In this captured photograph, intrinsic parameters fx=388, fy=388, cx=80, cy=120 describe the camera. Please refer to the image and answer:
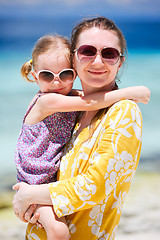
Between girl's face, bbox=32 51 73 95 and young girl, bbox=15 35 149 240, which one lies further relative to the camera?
girl's face, bbox=32 51 73 95

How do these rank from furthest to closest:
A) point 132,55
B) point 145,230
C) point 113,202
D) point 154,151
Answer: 1. point 132,55
2. point 154,151
3. point 145,230
4. point 113,202

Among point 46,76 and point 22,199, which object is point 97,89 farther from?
point 22,199

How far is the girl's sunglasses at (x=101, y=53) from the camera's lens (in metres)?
1.65

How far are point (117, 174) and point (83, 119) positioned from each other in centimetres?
41

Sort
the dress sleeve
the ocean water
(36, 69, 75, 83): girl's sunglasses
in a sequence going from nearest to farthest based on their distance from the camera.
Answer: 1. the dress sleeve
2. (36, 69, 75, 83): girl's sunglasses
3. the ocean water

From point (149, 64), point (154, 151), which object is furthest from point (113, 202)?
point (149, 64)

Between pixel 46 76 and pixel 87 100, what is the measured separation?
0.86ft

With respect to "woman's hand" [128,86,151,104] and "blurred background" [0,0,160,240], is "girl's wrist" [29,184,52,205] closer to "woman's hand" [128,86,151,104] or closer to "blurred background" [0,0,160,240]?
"woman's hand" [128,86,151,104]

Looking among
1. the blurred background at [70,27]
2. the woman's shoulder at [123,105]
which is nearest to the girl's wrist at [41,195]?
the woman's shoulder at [123,105]

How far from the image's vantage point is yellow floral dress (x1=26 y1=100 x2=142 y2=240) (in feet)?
4.91

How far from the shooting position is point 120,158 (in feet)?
4.93

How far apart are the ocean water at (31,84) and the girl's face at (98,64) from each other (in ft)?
1.23

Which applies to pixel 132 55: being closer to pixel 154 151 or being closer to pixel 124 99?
pixel 154 151

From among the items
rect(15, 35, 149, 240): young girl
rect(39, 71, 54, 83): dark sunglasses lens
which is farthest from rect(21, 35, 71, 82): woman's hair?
rect(39, 71, 54, 83): dark sunglasses lens
